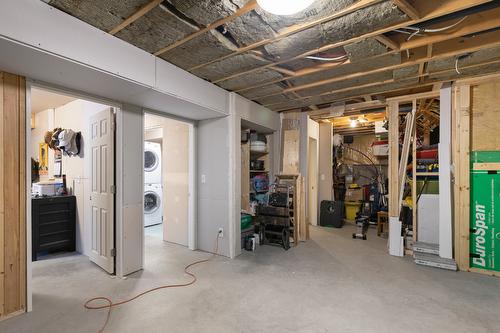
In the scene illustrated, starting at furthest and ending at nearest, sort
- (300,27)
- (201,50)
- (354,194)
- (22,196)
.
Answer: (354,194)
(201,50)
(22,196)
(300,27)

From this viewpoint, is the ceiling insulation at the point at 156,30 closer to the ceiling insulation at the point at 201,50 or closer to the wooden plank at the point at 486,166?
the ceiling insulation at the point at 201,50

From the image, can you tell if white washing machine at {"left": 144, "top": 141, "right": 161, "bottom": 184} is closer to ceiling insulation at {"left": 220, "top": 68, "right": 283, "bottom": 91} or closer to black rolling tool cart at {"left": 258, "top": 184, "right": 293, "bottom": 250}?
black rolling tool cart at {"left": 258, "top": 184, "right": 293, "bottom": 250}

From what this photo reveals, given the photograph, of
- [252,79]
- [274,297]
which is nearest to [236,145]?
[252,79]

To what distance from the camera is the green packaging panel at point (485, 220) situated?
10.2 feet

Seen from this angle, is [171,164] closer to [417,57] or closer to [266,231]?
[266,231]

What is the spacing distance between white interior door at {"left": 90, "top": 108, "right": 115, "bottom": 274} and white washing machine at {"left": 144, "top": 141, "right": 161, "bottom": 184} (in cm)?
226

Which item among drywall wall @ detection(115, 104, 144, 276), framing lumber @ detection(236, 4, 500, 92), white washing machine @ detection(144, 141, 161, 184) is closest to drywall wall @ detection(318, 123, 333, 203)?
framing lumber @ detection(236, 4, 500, 92)

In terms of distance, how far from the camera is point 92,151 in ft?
11.3

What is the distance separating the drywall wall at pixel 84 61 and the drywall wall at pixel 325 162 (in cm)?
393

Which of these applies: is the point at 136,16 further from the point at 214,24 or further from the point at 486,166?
the point at 486,166

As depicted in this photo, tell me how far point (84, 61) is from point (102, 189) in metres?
1.76

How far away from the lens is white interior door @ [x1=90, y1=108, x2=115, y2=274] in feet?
9.81

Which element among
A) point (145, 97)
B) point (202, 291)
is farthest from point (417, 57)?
point (202, 291)

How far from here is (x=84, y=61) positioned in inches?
77.5
